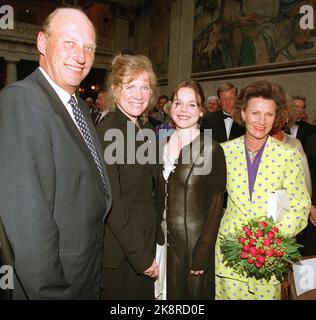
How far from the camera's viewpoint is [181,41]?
15227 mm

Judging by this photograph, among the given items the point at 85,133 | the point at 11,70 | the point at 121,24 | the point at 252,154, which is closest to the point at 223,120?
the point at 252,154

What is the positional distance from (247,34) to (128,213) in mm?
10279

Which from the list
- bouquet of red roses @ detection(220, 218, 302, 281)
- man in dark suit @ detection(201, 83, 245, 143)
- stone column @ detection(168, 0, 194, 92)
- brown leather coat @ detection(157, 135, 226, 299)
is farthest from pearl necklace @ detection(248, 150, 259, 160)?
stone column @ detection(168, 0, 194, 92)

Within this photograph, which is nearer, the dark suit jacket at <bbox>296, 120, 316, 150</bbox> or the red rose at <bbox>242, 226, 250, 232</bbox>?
the red rose at <bbox>242, 226, 250, 232</bbox>

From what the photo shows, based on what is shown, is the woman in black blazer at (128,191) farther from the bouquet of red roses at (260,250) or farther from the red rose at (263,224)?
the red rose at (263,224)

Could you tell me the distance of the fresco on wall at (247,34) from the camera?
9062 mm

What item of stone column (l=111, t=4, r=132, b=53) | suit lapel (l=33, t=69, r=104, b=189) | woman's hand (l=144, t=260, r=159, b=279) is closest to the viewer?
suit lapel (l=33, t=69, r=104, b=189)

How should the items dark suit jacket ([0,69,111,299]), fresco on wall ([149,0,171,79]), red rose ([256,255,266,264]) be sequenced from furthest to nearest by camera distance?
fresco on wall ([149,0,171,79]) → red rose ([256,255,266,264]) → dark suit jacket ([0,69,111,299])

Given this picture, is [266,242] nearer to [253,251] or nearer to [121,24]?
[253,251]

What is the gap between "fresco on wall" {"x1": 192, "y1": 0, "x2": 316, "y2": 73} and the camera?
9062 mm

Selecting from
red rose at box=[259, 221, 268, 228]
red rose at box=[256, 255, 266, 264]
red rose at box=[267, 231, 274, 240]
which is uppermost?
red rose at box=[259, 221, 268, 228]

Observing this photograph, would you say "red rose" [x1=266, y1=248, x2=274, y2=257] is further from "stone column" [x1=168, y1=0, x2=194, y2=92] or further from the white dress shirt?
"stone column" [x1=168, y1=0, x2=194, y2=92]

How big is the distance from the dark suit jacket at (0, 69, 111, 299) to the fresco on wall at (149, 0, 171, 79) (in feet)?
51.0

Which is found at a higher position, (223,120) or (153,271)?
(223,120)
